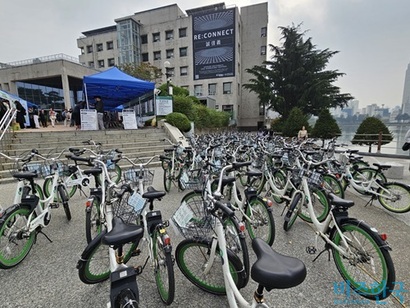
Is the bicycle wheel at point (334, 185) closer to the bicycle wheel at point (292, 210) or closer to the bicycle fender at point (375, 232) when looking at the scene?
the bicycle wheel at point (292, 210)

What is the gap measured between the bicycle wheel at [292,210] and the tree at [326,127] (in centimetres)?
1185

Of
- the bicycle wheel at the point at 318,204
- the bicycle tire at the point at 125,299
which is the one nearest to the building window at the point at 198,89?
the bicycle wheel at the point at 318,204

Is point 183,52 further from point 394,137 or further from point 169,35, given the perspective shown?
point 394,137

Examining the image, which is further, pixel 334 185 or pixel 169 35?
pixel 169 35

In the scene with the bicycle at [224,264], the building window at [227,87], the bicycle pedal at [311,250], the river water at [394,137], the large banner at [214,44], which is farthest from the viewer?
the building window at [227,87]

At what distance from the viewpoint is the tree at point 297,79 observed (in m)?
21.0

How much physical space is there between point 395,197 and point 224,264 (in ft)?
12.2

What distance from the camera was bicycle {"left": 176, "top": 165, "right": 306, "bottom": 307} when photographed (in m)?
1.09

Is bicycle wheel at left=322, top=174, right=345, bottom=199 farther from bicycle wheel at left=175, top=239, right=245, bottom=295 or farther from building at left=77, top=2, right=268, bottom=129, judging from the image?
→ building at left=77, top=2, right=268, bottom=129

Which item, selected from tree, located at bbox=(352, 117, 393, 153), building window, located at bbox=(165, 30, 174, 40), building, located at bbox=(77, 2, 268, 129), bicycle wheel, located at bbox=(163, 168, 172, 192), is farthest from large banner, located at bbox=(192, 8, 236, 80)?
bicycle wheel, located at bbox=(163, 168, 172, 192)

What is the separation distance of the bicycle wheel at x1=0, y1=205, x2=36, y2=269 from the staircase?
4816 mm

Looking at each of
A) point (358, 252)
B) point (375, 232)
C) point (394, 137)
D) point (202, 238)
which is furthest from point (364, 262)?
point (394, 137)

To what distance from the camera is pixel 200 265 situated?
2.09 meters

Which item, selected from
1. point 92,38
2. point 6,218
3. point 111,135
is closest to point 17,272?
point 6,218
